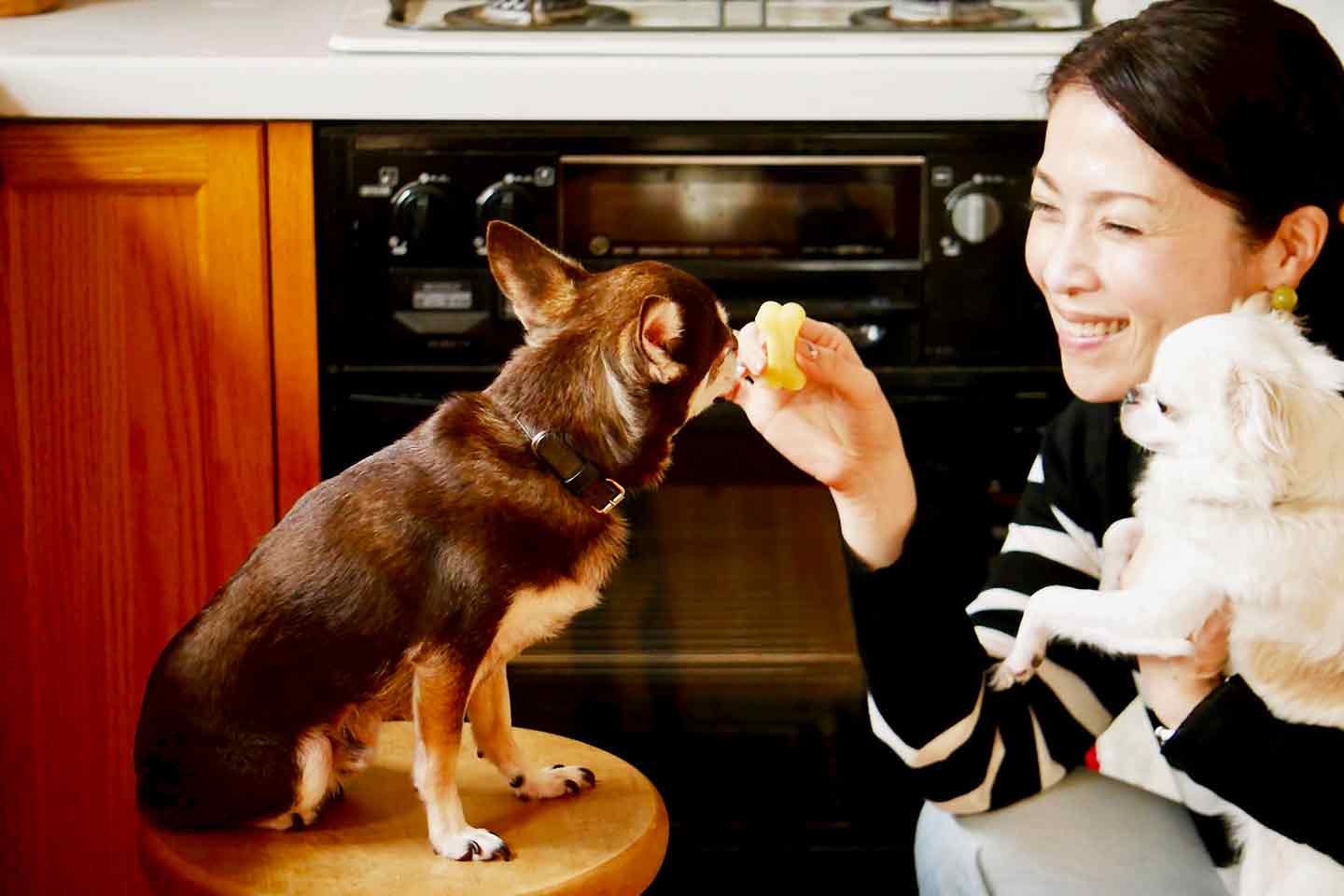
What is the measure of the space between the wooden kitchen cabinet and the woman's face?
85 cm

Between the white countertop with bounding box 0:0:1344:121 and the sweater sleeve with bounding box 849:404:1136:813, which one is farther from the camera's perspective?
the white countertop with bounding box 0:0:1344:121

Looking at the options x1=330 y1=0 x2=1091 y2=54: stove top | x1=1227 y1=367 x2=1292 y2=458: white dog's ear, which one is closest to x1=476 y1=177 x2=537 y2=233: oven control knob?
x1=330 y1=0 x2=1091 y2=54: stove top

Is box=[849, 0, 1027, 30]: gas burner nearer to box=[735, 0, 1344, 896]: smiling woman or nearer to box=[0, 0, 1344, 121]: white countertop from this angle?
box=[0, 0, 1344, 121]: white countertop

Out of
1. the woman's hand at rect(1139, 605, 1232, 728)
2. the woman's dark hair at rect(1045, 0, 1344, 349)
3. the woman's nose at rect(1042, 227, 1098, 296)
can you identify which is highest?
the woman's dark hair at rect(1045, 0, 1344, 349)

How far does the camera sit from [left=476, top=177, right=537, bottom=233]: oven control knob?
1.80 meters

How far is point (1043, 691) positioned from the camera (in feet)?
4.92

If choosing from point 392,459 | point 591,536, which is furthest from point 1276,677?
point 392,459

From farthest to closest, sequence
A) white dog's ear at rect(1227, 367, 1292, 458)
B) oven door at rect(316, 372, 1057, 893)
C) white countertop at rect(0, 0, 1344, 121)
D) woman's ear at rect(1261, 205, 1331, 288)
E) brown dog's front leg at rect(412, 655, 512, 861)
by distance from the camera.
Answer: oven door at rect(316, 372, 1057, 893) → white countertop at rect(0, 0, 1344, 121) → woman's ear at rect(1261, 205, 1331, 288) → brown dog's front leg at rect(412, 655, 512, 861) → white dog's ear at rect(1227, 367, 1292, 458)

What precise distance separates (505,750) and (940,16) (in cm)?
105

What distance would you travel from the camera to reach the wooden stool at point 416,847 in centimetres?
122

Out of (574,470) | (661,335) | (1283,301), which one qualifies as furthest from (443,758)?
(1283,301)

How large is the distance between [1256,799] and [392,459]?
67cm

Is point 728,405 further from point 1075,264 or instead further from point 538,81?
point 1075,264

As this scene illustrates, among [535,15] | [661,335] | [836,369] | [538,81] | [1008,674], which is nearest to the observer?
[661,335]
